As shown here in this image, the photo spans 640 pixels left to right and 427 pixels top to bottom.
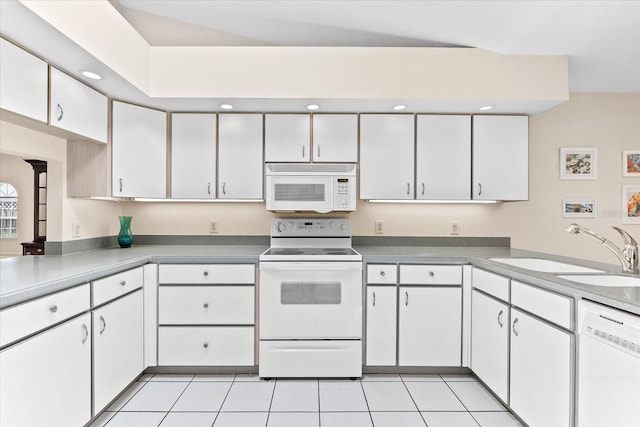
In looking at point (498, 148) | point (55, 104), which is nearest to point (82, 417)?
point (55, 104)

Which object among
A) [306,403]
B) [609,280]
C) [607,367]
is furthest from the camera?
[306,403]

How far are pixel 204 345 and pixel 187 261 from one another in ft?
2.02

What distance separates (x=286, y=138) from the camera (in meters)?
2.86

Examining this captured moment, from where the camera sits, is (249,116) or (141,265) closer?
(141,265)

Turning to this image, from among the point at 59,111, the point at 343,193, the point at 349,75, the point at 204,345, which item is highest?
the point at 349,75

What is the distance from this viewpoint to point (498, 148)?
287 cm

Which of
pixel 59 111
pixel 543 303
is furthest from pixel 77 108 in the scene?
pixel 543 303

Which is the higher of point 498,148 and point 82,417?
point 498,148

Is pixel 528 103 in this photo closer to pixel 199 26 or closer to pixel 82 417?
pixel 199 26

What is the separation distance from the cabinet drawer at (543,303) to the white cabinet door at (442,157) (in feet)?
3.49

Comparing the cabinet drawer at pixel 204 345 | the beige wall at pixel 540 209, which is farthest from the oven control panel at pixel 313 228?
the cabinet drawer at pixel 204 345

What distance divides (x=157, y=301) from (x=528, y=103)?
3.08 meters

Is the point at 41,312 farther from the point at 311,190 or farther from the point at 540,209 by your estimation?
the point at 540,209

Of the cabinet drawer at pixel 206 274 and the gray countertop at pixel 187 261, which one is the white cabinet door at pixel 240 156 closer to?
the gray countertop at pixel 187 261
